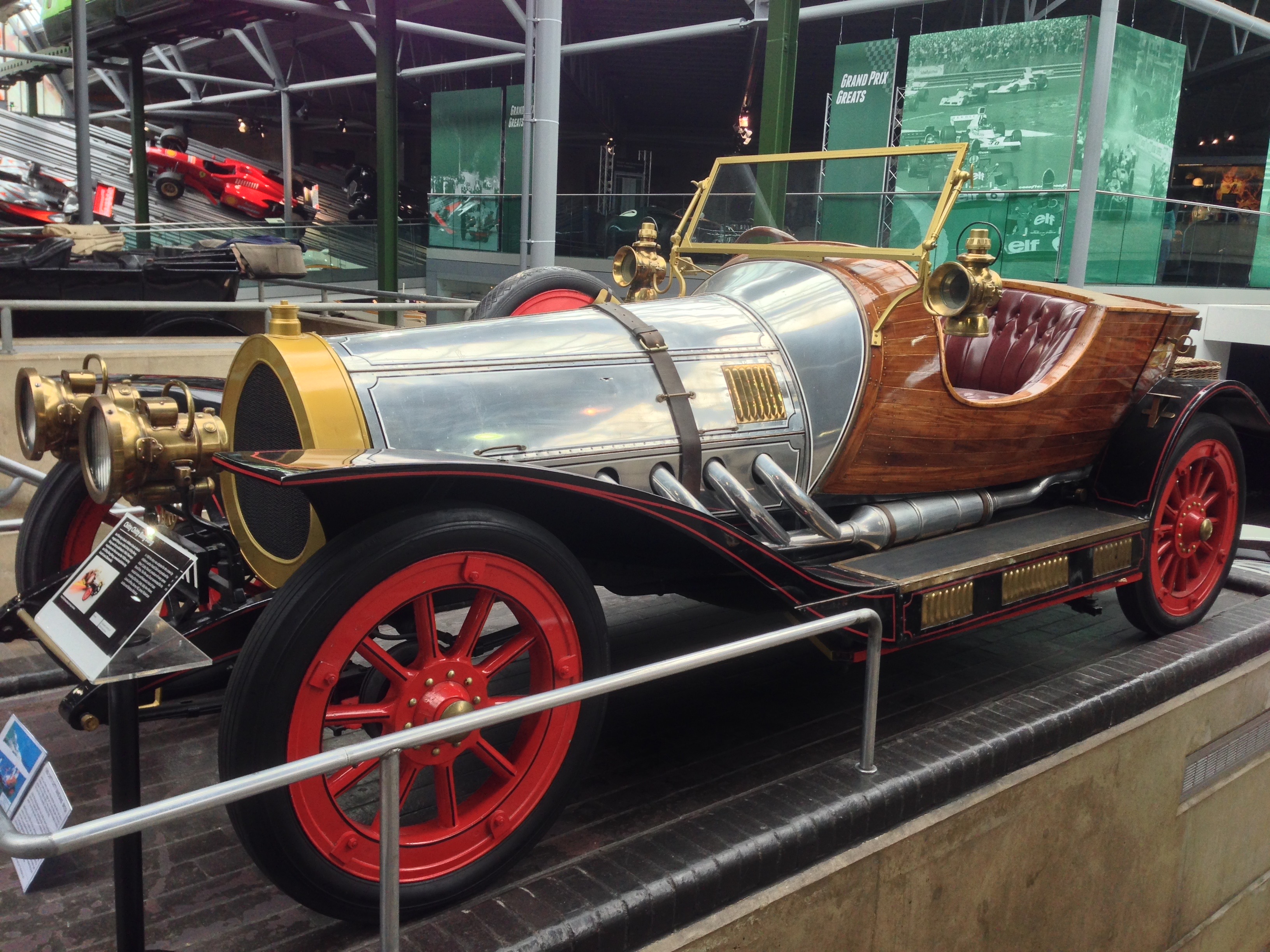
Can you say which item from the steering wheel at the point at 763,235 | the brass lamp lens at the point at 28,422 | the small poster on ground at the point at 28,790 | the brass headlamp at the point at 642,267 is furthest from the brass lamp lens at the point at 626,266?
the small poster on ground at the point at 28,790

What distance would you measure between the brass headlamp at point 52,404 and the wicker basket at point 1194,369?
3.76 metres

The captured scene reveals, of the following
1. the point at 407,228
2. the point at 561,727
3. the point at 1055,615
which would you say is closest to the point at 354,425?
the point at 561,727

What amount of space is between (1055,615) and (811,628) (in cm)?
Result: 253

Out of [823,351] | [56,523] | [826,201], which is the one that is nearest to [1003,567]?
[823,351]

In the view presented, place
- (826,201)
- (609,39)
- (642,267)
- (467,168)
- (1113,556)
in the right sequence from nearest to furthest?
(1113,556) → (642,267) → (826,201) → (609,39) → (467,168)

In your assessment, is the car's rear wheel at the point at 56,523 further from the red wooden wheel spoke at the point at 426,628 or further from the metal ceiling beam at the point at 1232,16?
the metal ceiling beam at the point at 1232,16

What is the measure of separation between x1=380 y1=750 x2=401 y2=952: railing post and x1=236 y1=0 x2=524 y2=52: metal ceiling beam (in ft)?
35.8

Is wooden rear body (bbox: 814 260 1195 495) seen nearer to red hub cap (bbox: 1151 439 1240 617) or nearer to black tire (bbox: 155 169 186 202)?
red hub cap (bbox: 1151 439 1240 617)

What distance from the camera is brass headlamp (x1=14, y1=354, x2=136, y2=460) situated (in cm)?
236

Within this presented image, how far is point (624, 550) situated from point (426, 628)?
646 mm

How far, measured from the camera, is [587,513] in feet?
7.70

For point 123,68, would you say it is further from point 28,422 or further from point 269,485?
point 269,485

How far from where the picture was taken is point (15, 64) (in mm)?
28938

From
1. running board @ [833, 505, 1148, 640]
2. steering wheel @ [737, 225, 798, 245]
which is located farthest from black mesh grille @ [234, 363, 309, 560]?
steering wheel @ [737, 225, 798, 245]
